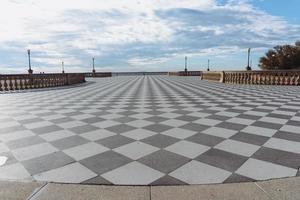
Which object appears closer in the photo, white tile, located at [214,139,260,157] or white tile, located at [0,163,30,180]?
white tile, located at [0,163,30,180]

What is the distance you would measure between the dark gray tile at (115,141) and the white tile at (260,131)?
7.05 feet

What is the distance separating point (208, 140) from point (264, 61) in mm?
29917

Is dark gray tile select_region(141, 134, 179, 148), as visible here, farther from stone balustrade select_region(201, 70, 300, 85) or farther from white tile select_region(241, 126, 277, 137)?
stone balustrade select_region(201, 70, 300, 85)

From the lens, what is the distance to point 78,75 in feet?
69.6

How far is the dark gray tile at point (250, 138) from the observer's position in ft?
12.4

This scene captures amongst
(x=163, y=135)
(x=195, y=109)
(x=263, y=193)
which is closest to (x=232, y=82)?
(x=195, y=109)

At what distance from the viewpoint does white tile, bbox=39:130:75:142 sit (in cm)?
409

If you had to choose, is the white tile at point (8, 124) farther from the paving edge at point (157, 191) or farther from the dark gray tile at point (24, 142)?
the paving edge at point (157, 191)

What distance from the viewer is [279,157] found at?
314cm

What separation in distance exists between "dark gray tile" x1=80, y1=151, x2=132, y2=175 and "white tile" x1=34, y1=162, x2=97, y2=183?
0.09 m

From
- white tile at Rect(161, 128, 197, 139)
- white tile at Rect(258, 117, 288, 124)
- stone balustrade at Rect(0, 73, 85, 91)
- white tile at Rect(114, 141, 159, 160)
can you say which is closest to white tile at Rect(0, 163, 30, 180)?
white tile at Rect(114, 141, 159, 160)

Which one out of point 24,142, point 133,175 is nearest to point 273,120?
point 133,175

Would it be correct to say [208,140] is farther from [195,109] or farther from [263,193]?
[195,109]

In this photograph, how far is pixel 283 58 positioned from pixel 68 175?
1237 inches
